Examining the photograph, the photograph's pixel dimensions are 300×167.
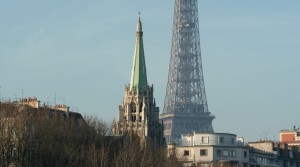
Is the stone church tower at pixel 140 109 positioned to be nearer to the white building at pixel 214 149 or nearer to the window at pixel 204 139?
the white building at pixel 214 149

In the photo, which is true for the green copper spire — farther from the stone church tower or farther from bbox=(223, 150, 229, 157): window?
bbox=(223, 150, 229, 157): window

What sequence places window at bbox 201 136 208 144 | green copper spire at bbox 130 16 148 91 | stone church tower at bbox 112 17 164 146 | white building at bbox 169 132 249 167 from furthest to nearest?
green copper spire at bbox 130 16 148 91
window at bbox 201 136 208 144
stone church tower at bbox 112 17 164 146
white building at bbox 169 132 249 167

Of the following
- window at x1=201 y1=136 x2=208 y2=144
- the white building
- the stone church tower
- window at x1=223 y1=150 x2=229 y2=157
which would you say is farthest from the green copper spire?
window at x1=223 y1=150 x2=229 y2=157

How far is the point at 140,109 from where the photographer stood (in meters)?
177

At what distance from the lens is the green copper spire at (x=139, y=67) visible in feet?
589

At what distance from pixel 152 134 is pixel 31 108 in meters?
51.0

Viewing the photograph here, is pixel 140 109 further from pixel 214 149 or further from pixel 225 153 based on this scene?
pixel 225 153

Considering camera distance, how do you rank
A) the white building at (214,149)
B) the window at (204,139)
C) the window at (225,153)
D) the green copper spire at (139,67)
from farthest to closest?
the green copper spire at (139,67) < the window at (204,139) < the window at (225,153) < the white building at (214,149)

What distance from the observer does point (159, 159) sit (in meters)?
128

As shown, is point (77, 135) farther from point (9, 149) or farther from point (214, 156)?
point (214, 156)

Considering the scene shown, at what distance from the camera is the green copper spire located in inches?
7072

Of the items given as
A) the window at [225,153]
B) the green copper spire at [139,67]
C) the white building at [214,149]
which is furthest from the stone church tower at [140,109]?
the window at [225,153]

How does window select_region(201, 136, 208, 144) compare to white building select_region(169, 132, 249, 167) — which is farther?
window select_region(201, 136, 208, 144)

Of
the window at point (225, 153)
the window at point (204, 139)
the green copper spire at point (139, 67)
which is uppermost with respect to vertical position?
the green copper spire at point (139, 67)
